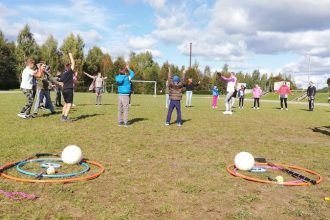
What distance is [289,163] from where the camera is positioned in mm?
8141

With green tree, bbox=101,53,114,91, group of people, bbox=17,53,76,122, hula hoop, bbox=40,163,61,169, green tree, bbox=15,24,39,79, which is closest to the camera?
hula hoop, bbox=40,163,61,169

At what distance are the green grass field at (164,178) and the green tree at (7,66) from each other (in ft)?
201

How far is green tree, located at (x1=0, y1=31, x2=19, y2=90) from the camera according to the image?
2675 inches

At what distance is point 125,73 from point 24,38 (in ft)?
224

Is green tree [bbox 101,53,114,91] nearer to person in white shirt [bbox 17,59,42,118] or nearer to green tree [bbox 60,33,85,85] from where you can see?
green tree [bbox 60,33,85,85]

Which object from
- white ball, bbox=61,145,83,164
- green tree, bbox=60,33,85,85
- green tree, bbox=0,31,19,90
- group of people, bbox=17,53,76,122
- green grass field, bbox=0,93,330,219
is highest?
green tree, bbox=60,33,85,85

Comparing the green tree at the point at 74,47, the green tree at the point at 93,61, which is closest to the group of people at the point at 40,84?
the green tree at the point at 74,47

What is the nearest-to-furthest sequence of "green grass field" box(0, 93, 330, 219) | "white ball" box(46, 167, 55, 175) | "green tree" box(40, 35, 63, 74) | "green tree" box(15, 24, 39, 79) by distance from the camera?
1. "green grass field" box(0, 93, 330, 219)
2. "white ball" box(46, 167, 55, 175)
3. "green tree" box(15, 24, 39, 79)
4. "green tree" box(40, 35, 63, 74)

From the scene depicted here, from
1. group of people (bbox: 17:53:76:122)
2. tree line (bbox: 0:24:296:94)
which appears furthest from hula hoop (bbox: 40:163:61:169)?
tree line (bbox: 0:24:296:94)

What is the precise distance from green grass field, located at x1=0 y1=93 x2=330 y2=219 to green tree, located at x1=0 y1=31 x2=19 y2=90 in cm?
6114

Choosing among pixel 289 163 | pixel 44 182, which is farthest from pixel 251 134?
pixel 44 182

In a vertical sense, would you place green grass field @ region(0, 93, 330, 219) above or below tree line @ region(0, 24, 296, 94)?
below

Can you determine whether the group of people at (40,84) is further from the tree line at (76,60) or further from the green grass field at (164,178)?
the tree line at (76,60)

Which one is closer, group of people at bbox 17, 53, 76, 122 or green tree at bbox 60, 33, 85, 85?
group of people at bbox 17, 53, 76, 122
